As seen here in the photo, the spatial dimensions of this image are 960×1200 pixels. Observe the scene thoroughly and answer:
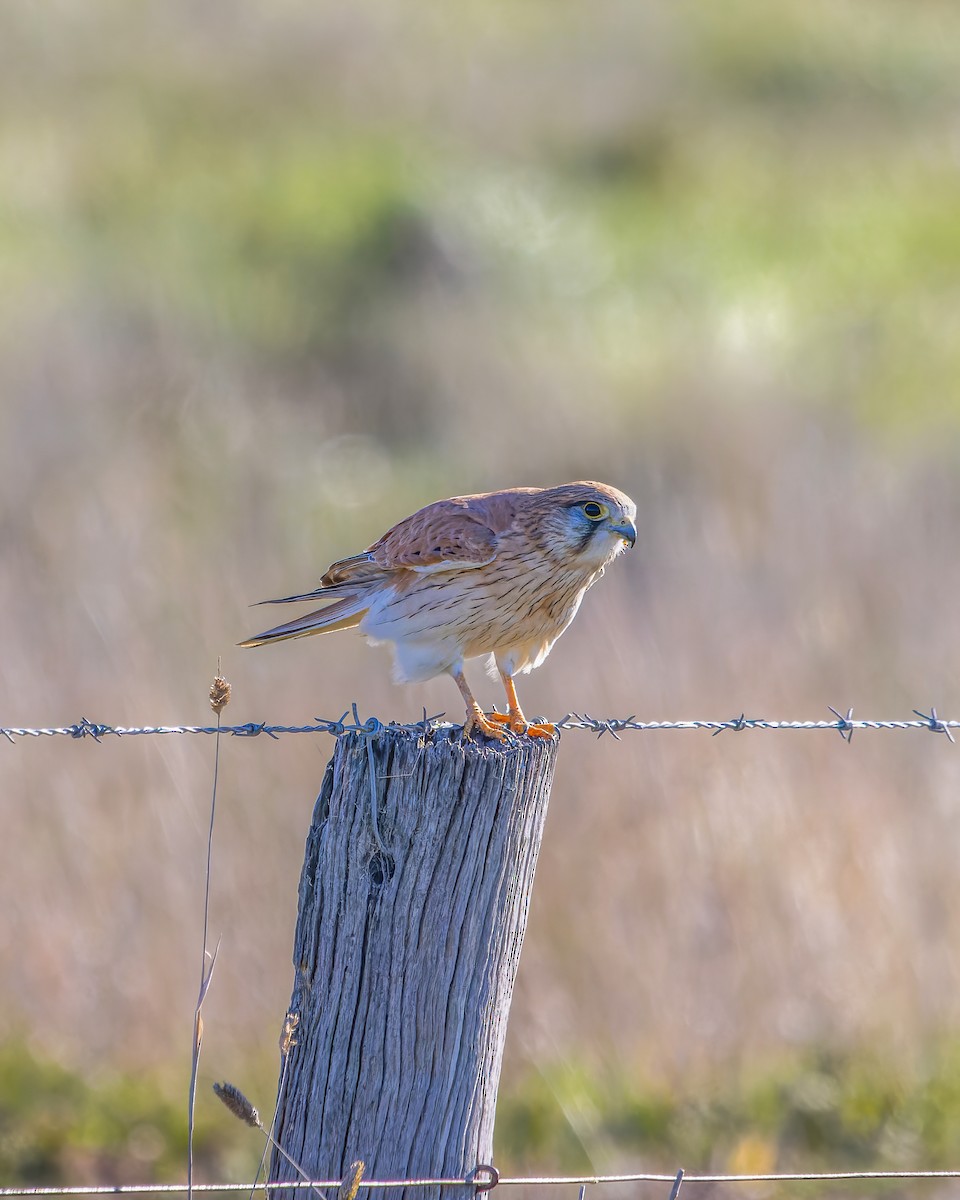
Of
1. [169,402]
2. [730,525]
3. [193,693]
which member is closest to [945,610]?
[730,525]

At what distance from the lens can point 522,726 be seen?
387cm

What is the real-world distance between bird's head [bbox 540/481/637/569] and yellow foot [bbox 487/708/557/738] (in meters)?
0.49

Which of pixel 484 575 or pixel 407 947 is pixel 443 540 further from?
pixel 407 947

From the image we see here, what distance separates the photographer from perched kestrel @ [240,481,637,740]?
13.5ft

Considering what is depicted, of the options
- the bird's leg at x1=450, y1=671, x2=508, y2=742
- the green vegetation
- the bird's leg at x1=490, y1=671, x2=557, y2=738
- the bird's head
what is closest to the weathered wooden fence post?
the bird's leg at x1=450, y1=671, x2=508, y2=742

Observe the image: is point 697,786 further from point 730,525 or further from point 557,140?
point 557,140

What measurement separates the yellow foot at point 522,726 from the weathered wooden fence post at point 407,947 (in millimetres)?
616

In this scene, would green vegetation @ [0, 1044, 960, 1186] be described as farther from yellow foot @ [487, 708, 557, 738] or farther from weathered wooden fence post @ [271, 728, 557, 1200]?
weathered wooden fence post @ [271, 728, 557, 1200]

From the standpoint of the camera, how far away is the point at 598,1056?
551cm

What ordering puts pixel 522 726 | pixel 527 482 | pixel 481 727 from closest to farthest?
pixel 481 727, pixel 522 726, pixel 527 482

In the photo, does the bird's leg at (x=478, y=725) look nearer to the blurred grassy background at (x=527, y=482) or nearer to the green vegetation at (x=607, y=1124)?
the blurred grassy background at (x=527, y=482)

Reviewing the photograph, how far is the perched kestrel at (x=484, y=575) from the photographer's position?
4.11 m

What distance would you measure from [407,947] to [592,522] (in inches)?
69.5

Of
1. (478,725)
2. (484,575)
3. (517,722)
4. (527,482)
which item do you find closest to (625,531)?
(484,575)
